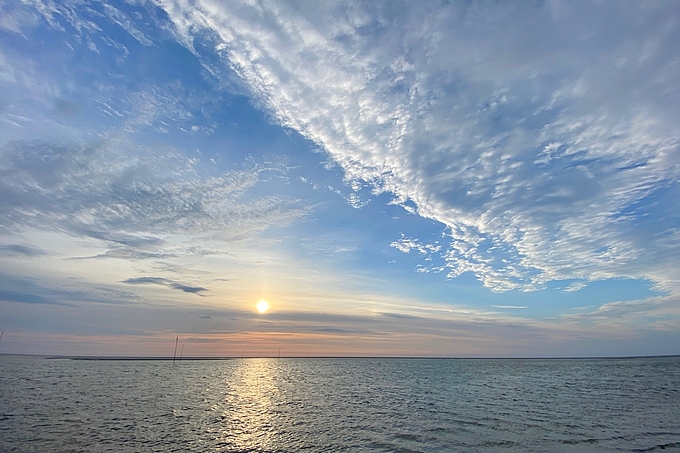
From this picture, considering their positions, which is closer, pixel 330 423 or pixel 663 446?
pixel 663 446

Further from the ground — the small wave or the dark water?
the small wave

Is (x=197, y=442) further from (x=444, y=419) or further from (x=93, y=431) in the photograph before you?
(x=444, y=419)

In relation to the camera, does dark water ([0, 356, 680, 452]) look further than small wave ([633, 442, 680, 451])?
Yes

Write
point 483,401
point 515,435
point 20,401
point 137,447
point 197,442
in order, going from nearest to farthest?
point 137,447
point 197,442
point 515,435
point 20,401
point 483,401

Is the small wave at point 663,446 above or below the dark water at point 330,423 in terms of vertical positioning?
above

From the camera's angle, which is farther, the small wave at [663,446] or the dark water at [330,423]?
the dark water at [330,423]

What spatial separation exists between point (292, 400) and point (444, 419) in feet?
88.8

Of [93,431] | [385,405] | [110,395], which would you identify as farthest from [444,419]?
[110,395]

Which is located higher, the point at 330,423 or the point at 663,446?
the point at 663,446

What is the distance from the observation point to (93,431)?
109 feet

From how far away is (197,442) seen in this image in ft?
100

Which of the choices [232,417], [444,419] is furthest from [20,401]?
[444,419]

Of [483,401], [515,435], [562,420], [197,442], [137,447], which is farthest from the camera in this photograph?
[483,401]

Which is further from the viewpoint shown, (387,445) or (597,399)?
(597,399)
